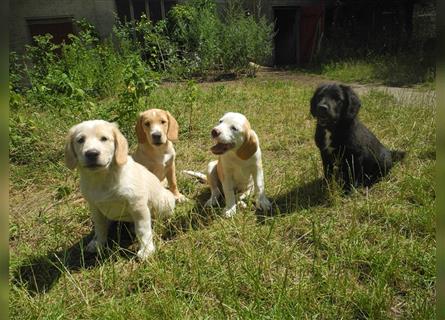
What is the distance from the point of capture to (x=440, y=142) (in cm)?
61

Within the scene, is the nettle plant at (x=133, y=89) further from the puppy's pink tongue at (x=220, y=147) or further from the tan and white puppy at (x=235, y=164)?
the puppy's pink tongue at (x=220, y=147)

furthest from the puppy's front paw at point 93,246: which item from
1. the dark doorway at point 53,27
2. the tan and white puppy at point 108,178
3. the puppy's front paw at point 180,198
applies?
the dark doorway at point 53,27

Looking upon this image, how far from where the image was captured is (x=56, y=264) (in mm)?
2824

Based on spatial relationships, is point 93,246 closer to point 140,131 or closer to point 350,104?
point 140,131

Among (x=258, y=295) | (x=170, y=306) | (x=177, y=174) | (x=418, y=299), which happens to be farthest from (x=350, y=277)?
(x=177, y=174)

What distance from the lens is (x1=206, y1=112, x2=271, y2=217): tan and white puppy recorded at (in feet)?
10.3

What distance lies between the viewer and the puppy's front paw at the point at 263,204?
3.42 meters

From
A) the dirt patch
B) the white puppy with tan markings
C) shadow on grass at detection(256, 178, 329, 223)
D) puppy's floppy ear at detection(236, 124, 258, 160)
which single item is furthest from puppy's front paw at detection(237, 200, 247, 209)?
the dirt patch

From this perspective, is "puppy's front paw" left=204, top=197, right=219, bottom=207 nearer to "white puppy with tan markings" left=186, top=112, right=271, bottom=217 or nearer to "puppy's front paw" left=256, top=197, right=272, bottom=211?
"white puppy with tan markings" left=186, top=112, right=271, bottom=217

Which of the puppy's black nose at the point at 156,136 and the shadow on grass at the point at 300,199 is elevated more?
the puppy's black nose at the point at 156,136

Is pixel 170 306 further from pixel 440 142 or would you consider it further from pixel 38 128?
pixel 38 128

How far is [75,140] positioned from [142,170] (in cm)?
64

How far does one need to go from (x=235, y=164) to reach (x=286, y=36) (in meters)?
14.7

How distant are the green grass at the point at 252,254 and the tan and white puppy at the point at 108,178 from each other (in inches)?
7.9
